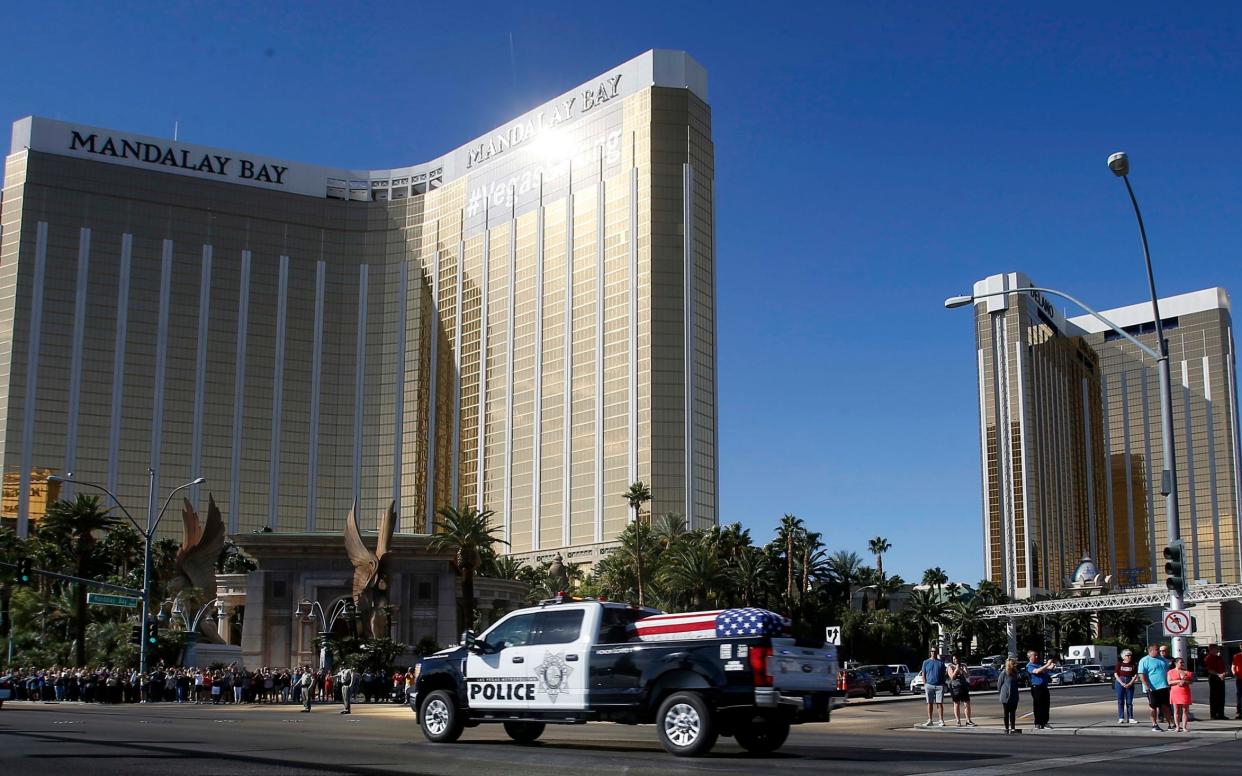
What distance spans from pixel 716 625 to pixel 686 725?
137 centimetres

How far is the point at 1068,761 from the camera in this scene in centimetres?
1523

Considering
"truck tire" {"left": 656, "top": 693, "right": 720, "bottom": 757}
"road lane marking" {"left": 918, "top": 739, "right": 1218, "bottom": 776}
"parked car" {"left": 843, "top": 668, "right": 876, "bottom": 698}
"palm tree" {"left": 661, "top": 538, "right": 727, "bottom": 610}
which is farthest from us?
"palm tree" {"left": 661, "top": 538, "right": 727, "bottom": 610}

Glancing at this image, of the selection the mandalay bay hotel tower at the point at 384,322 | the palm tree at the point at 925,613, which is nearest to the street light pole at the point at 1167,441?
the palm tree at the point at 925,613

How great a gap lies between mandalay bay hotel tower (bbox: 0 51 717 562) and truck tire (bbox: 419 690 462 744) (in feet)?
364

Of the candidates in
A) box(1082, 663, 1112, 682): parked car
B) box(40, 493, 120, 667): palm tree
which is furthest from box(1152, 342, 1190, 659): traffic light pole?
box(40, 493, 120, 667): palm tree

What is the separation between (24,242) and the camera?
145 m

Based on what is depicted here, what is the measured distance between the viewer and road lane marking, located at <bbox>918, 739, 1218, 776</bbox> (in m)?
13.5

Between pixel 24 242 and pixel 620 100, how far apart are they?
2914 inches

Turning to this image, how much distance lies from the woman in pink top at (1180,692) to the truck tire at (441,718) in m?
13.1

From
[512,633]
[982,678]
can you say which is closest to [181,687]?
[982,678]

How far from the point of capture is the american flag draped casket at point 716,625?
15.7m

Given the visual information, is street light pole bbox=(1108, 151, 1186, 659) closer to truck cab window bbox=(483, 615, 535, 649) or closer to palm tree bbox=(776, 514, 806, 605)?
truck cab window bbox=(483, 615, 535, 649)

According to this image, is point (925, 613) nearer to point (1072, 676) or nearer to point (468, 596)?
point (1072, 676)

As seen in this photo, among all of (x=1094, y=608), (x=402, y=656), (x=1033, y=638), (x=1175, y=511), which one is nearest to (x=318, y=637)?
(x=402, y=656)
